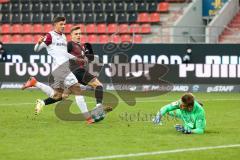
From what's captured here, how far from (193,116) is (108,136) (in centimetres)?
154

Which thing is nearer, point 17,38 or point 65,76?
point 65,76

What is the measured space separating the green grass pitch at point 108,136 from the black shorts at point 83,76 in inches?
37.5

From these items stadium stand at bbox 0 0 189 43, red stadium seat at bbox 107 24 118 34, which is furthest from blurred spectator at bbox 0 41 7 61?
red stadium seat at bbox 107 24 118 34

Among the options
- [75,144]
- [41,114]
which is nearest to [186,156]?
[75,144]

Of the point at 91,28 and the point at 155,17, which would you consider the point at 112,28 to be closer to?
the point at 91,28

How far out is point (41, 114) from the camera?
56.3ft

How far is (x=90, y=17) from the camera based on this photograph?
34.3m

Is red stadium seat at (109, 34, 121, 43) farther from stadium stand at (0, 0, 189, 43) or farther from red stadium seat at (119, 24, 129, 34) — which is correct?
red stadium seat at (119, 24, 129, 34)

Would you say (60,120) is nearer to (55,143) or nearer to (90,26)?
(55,143)

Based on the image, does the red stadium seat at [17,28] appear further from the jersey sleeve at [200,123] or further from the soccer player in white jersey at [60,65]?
the jersey sleeve at [200,123]

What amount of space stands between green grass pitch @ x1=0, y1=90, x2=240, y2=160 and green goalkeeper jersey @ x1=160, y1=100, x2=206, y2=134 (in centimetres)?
19

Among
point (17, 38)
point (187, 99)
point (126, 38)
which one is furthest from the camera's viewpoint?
point (17, 38)

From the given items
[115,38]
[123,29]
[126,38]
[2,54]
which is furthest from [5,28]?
[126,38]

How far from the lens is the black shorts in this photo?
51.2ft
